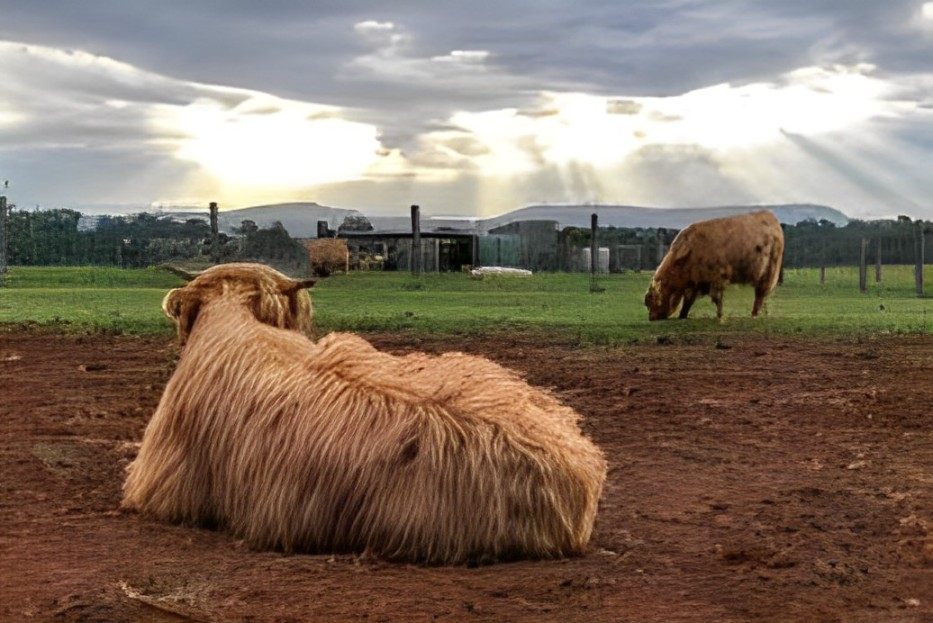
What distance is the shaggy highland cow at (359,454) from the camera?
169 inches

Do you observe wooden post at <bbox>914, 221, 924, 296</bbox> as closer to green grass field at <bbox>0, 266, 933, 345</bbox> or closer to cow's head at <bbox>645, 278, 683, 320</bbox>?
green grass field at <bbox>0, 266, 933, 345</bbox>

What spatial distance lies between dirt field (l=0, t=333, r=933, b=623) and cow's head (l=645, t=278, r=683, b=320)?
8.35m

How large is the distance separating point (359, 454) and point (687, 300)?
598 inches

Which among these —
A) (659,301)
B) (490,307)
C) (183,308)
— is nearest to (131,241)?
(490,307)

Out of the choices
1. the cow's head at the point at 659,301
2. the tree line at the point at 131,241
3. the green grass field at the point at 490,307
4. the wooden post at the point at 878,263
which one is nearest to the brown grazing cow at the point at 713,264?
the cow's head at the point at 659,301

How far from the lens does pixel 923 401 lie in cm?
946

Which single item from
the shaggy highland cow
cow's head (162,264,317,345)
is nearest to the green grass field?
cow's head (162,264,317,345)

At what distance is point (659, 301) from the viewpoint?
1888cm

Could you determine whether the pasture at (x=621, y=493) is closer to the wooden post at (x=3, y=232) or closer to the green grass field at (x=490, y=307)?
the green grass field at (x=490, y=307)

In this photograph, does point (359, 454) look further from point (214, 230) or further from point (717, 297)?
point (214, 230)

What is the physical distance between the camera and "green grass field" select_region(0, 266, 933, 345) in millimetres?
15664

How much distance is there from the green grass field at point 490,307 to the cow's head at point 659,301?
1.19 ft

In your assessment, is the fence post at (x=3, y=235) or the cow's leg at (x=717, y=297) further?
the fence post at (x=3, y=235)

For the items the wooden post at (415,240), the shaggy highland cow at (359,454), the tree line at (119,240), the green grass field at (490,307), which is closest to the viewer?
the shaggy highland cow at (359,454)
